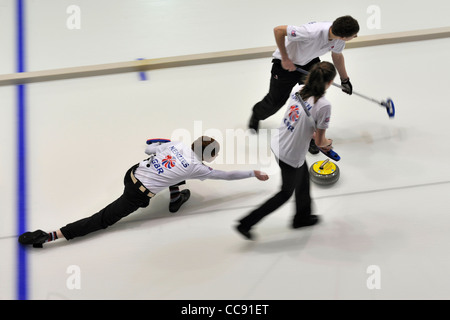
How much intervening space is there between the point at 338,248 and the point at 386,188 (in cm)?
54

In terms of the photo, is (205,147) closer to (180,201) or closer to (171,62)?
(180,201)

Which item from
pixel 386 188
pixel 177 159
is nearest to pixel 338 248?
pixel 386 188

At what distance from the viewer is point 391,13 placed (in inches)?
158

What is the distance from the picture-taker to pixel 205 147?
272 centimetres

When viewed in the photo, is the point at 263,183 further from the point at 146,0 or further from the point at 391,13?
the point at 146,0

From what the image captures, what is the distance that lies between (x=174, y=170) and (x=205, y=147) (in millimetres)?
212

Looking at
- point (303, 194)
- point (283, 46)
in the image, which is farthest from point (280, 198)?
point (283, 46)

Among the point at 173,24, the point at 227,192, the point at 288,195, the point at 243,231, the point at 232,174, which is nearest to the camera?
the point at 288,195

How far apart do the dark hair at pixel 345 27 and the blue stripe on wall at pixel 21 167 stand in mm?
2141

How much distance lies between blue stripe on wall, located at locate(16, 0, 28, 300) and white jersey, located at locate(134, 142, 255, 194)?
2.74ft

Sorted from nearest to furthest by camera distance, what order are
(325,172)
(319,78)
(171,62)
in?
(319,78) < (325,172) < (171,62)

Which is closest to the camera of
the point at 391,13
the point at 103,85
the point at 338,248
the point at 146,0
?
the point at 338,248

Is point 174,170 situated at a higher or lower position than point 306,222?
higher
